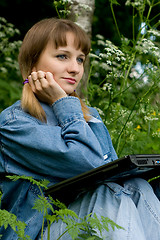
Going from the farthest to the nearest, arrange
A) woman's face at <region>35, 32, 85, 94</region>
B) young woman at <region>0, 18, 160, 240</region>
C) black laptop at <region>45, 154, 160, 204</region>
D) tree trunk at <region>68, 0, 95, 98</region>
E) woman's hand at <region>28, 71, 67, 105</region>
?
tree trunk at <region>68, 0, 95, 98</region>, woman's face at <region>35, 32, 85, 94</region>, woman's hand at <region>28, 71, 67, 105</region>, young woman at <region>0, 18, 160, 240</region>, black laptop at <region>45, 154, 160, 204</region>

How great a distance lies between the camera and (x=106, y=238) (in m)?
1.64

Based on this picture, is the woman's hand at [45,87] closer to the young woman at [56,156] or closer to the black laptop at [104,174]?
the young woman at [56,156]

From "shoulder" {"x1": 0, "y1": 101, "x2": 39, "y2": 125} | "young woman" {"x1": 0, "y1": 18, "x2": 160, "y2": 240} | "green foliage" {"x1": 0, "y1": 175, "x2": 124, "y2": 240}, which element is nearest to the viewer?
"green foliage" {"x1": 0, "y1": 175, "x2": 124, "y2": 240}

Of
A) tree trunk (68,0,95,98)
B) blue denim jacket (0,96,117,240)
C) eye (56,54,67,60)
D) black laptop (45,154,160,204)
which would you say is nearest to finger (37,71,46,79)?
eye (56,54,67,60)

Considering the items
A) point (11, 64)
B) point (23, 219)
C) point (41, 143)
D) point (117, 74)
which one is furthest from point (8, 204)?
point (11, 64)

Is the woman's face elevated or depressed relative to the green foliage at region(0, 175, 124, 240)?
elevated

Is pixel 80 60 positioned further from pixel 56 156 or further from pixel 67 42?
pixel 56 156

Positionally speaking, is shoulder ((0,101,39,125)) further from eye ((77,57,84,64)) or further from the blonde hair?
eye ((77,57,84,64))

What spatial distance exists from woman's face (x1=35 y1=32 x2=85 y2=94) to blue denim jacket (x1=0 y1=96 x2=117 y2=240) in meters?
0.27


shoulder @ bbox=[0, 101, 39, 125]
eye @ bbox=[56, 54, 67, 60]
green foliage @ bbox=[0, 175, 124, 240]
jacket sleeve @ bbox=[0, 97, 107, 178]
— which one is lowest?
green foliage @ bbox=[0, 175, 124, 240]

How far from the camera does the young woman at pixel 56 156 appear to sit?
1.78 m

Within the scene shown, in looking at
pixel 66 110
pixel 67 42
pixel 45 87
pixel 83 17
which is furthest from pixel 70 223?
pixel 83 17

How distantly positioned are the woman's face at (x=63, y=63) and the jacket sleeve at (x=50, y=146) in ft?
1.15

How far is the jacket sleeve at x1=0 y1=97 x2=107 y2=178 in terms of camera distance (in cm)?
186
